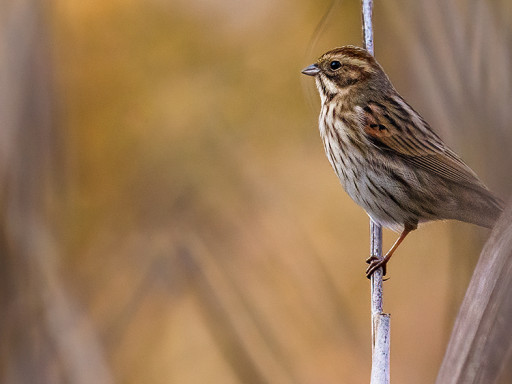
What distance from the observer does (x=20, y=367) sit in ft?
7.38

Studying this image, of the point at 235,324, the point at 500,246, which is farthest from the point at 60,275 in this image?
the point at 500,246

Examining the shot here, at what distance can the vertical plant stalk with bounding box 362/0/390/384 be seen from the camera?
1.89 m

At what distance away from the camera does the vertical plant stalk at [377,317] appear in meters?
1.89

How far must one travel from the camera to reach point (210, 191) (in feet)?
11.4

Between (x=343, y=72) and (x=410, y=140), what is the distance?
42 centimetres

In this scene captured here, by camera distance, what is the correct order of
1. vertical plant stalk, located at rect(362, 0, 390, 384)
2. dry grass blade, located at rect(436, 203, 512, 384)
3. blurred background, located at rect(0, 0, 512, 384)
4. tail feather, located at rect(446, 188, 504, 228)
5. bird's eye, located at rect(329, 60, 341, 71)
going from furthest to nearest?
bird's eye, located at rect(329, 60, 341, 71) < tail feather, located at rect(446, 188, 504, 228) < blurred background, located at rect(0, 0, 512, 384) < vertical plant stalk, located at rect(362, 0, 390, 384) < dry grass blade, located at rect(436, 203, 512, 384)

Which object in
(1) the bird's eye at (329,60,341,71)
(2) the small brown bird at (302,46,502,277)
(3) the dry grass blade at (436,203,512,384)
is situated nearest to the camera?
(3) the dry grass blade at (436,203,512,384)

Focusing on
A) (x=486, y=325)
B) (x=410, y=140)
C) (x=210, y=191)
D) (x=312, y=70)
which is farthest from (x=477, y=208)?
(x=486, y=325)

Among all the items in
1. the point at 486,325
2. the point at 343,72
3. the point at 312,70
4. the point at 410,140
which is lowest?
the point at 486,325

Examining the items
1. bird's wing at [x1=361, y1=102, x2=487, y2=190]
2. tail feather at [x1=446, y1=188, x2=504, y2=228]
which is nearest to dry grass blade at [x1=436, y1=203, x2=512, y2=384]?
tail feather at [x1=446, y1=188, x2=504, y2=228]

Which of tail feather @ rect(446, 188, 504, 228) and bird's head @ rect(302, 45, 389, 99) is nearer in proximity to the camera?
tail feather @ rect(446, 188, 504, 228)

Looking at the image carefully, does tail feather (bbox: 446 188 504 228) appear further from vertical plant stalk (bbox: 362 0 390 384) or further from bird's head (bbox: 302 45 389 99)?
bird's head (bbox: 302 45 389 99)

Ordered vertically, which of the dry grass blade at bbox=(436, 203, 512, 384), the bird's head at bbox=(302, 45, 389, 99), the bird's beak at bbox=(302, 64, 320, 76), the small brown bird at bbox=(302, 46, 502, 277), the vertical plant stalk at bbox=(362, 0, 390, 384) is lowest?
the dry grass blade at bbox=(436, 203, 512, 384)

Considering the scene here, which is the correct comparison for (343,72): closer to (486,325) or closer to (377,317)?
(377,317)
